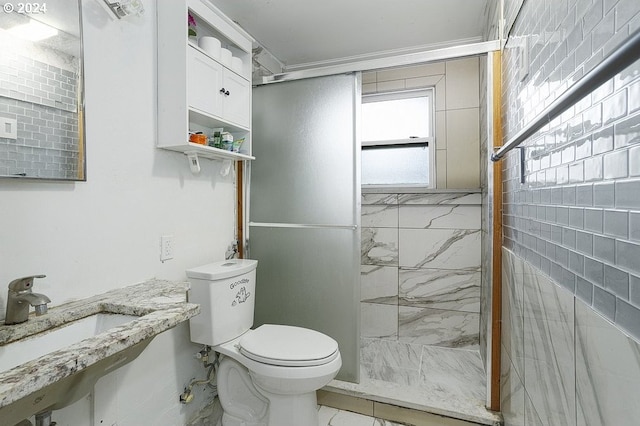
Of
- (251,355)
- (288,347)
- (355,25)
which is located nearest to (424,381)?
(288,347)

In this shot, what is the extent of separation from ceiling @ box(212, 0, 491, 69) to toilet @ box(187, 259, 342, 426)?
1536 millimetres

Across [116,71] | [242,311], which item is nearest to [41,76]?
[116,71]

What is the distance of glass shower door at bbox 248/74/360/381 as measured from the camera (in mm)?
1987

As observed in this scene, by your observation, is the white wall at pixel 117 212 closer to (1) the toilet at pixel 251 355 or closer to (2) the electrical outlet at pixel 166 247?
(2) the electrical outlet at pixel 166 247

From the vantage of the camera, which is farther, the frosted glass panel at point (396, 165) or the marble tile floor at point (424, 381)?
the frosted glass panel at point (396, 165)

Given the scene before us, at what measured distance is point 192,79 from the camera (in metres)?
1.52

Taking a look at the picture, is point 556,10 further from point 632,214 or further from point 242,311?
point 242,311

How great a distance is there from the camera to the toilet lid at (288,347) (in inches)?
57.6

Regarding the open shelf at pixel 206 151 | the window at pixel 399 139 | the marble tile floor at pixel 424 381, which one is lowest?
the marble tile floor at pixel 424 381

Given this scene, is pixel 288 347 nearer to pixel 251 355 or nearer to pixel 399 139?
pixel 251 355

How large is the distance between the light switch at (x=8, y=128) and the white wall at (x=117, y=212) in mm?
139

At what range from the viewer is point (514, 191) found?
1443 mm

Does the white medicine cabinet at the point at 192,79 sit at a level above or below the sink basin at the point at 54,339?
above

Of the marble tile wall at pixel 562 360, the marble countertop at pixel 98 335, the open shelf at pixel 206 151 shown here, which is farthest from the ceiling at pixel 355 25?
the marble countertop at pixel 98 335
